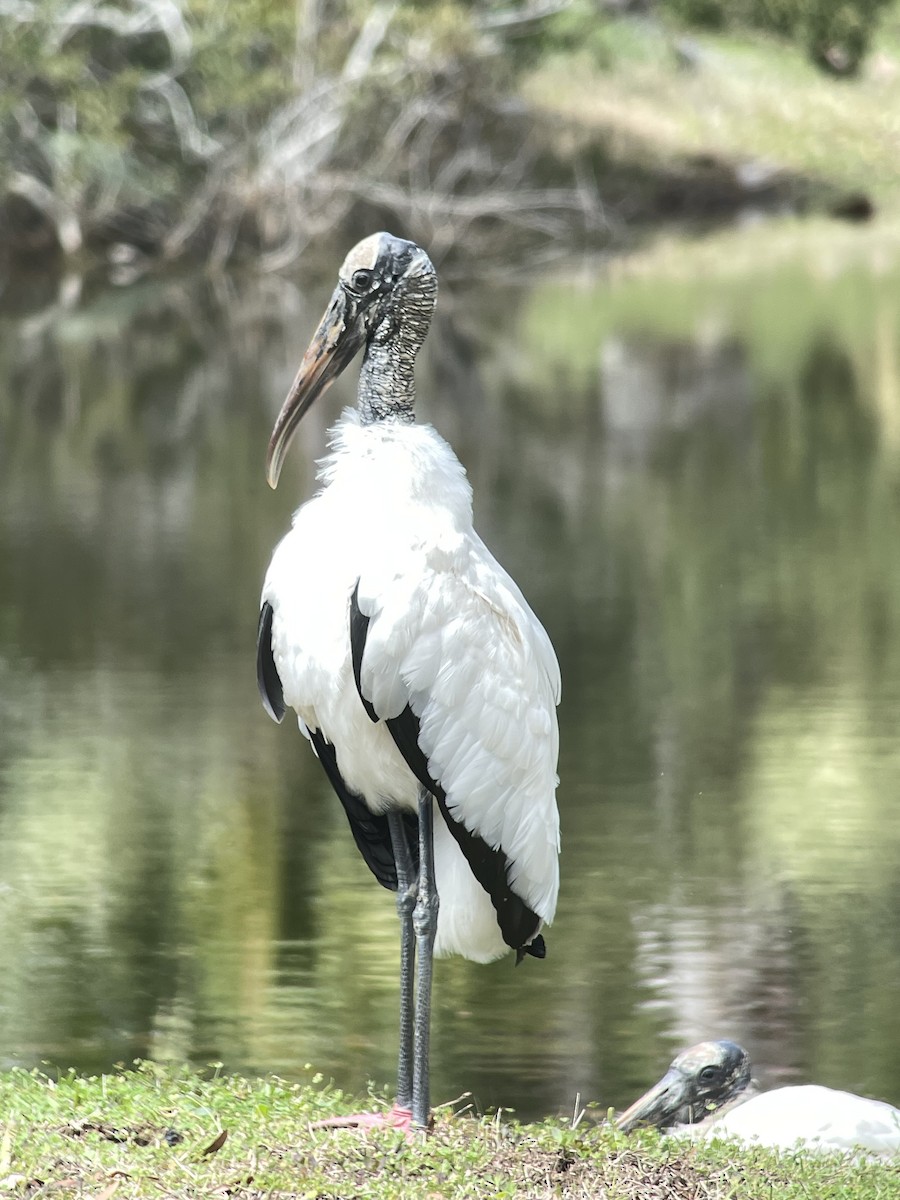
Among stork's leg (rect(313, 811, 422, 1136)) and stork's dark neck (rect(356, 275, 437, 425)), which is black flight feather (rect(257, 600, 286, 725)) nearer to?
stork's leg (rect(313, 811, 422, 1136))

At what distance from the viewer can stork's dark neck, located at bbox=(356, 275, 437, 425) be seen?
388cm

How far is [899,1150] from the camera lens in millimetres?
4125

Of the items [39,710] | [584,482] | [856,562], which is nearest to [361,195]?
[584,482]

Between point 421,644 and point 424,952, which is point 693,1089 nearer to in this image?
point 424,952

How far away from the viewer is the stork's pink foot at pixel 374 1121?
153 inches

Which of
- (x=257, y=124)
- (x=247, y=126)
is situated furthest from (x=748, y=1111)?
(x=257, y=124)

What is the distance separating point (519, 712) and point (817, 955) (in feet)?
7.14

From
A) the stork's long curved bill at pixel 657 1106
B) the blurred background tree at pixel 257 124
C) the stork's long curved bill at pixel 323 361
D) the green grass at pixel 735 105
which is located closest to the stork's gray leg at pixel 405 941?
the stork's long curved bill at pixel 657 1106

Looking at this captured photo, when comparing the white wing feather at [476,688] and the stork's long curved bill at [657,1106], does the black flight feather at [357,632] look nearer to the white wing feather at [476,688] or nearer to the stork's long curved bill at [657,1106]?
the white wing feather at [476,688]

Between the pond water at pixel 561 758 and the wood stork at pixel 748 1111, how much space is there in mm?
346

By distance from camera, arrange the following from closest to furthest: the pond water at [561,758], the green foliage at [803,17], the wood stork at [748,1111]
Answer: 1. the wood stork at [748,1111]
2. the pond water at [561,758]
3. the green foliage at [803,17]

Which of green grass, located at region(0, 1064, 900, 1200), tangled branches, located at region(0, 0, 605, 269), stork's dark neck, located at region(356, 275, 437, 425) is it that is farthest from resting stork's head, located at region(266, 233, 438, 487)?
tangled branches, located at region(0, 0, 605, 269)

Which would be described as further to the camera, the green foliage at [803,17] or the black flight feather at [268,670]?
the green foliage at [803,17]

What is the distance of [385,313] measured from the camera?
3.91 meters
